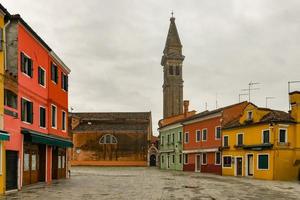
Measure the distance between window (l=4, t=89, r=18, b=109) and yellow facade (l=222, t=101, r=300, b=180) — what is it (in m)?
21.7

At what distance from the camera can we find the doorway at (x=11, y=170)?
1939cm

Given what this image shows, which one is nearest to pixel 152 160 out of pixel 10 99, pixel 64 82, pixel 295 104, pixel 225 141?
pixel 225 141

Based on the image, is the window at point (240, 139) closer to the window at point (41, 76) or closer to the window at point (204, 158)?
the window at point (204, 158)

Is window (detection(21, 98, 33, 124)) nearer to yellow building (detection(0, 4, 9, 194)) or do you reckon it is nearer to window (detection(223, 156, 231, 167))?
yellow building (detection(0, 4, 9, 194))

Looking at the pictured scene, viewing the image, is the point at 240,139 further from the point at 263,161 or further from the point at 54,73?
the point at 54,73

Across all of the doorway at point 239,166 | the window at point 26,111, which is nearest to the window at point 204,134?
the doorway at point 239,166

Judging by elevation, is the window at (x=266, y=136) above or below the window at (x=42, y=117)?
below

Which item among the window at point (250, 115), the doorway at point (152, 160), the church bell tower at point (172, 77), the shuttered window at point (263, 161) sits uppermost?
the church bell tower at point (172, 77)

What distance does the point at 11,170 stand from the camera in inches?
779

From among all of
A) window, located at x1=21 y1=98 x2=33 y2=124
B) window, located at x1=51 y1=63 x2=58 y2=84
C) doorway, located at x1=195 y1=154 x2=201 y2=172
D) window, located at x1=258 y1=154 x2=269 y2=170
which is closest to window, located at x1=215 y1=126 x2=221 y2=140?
doorway, located at x1=195 y1=154 x2=201 y2=172

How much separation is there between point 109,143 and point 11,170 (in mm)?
51622

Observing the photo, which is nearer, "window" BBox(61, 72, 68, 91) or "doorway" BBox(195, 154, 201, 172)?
"window" BBox(61, 72, 68, 91)

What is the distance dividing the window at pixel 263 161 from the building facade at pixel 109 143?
36.5 metres

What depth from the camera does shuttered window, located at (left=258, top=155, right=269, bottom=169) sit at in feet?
114
